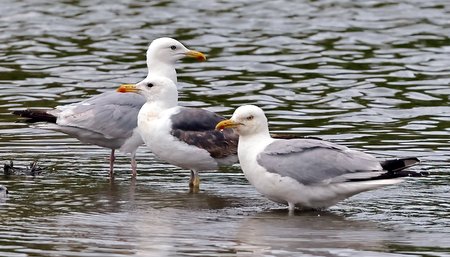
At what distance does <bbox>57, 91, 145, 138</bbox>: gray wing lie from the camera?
46.2 ft

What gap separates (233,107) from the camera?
17.8 m

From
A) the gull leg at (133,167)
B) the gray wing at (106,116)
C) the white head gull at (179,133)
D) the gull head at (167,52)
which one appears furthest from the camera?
the gull head at (167,52)

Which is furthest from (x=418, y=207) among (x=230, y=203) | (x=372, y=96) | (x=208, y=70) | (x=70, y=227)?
(x=208, y=70)

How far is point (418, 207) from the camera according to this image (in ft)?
40.0

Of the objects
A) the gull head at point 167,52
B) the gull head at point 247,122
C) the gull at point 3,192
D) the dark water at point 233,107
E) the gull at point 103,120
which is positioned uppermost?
the gull head at point 167,52

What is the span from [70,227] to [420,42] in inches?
469

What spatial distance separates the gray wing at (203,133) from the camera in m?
13.3

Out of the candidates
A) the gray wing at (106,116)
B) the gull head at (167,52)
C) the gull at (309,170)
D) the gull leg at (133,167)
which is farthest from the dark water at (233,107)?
the gull head at (167,52)

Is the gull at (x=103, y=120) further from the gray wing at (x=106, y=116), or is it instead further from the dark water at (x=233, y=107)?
the dark water at (x=233, y=107)

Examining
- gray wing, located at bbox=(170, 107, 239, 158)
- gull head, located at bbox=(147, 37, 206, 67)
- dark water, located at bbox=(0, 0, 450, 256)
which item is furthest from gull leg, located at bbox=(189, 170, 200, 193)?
gull head, located at bbox=(147, 37, 206, 67)

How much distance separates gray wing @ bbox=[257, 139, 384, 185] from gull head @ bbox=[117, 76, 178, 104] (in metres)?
1.75

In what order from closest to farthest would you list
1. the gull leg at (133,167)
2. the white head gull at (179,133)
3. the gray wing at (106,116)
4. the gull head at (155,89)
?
the white head gull at (179,133)
the gull head at (155,89)
the gull leg at (133,167)
the gray wing at (106,116)

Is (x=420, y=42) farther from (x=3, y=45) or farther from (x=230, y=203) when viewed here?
(x=230, y=203)

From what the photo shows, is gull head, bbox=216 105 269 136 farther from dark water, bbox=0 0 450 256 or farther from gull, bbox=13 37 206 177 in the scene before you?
gull, bbox=13 37 206 177
